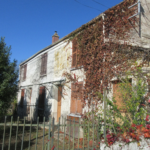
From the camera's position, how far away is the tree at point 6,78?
6675mm

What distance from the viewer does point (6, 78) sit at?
684 cm

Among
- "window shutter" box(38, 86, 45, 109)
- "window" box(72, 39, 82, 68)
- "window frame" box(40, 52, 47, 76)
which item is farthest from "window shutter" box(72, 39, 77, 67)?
"window shutter" box(38, 86, 45, 109)

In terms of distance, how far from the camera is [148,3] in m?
7.11

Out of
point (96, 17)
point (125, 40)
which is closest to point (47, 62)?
point (96, 17)

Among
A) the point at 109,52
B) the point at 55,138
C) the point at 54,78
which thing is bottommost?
the point at 55,138

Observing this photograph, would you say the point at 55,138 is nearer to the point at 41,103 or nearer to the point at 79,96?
the point at 79,96

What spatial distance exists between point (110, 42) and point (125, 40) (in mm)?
668

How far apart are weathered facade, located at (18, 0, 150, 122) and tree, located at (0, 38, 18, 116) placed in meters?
1.99

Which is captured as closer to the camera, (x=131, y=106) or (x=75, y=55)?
(x=131, y=106)

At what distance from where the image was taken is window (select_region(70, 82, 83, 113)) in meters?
7.36

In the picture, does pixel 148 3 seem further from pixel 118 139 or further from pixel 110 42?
pixel 118 139

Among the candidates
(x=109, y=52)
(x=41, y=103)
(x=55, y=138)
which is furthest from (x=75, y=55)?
(x=41, y=103)

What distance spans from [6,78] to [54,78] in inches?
136

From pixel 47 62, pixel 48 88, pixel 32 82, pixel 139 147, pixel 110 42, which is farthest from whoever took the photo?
pixel 32 82
